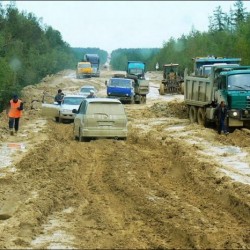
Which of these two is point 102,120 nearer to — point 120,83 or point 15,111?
point 15,111

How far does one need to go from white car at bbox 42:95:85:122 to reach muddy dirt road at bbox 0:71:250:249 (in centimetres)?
722

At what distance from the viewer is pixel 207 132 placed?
28406mm

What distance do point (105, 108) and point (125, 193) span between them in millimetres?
10882

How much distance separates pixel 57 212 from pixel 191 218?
8.10ft

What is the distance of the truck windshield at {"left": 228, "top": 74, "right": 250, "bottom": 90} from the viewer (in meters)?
28.3

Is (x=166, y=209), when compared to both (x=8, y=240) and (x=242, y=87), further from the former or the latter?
(x=242, y=87)

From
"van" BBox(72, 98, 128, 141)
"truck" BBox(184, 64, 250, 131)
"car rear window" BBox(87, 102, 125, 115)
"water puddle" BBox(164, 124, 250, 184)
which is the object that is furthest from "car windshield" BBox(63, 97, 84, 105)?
"car rear window" BBox(87, 102, 125, 115)

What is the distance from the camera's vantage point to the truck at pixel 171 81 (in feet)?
188

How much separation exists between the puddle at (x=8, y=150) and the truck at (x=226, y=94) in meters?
9.18

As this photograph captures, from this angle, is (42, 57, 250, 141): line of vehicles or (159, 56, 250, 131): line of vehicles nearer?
(42, 57, 250, 141): line of vehicles

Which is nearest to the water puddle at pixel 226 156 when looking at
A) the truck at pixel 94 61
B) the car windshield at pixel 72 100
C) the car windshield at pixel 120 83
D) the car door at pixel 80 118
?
the car door at pixel 80 118

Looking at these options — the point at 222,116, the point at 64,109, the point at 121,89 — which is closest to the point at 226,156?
the point at 222,116

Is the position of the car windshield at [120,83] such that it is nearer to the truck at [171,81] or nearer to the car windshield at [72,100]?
the truck at [171,81]

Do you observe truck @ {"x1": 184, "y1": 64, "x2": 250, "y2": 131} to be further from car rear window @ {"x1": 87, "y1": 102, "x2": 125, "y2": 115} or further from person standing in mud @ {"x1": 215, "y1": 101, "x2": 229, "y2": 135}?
car rear window @ {"x1": 87, "y1": 102, "x2": 125, "y2": 115}
